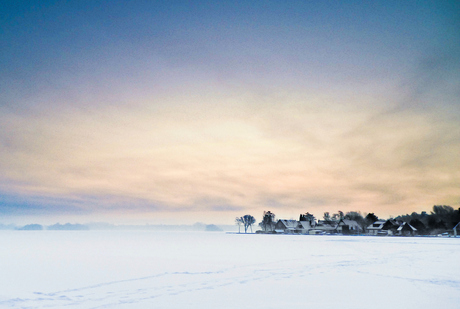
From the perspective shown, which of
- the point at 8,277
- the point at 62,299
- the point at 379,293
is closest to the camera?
the point at 62,299

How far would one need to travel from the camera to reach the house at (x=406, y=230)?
9481 centimetres

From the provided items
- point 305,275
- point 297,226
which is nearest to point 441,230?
point 297,226

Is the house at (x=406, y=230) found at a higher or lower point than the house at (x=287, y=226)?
lower

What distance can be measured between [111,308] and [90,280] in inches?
222

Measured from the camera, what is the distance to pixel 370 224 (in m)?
124

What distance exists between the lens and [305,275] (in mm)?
15227

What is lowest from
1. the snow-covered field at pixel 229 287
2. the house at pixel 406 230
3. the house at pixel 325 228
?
the snow-covered field at pixel 229 287

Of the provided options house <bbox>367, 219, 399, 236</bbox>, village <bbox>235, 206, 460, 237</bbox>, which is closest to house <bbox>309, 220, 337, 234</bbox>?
village <bbox>235, 206, 460, 237</bbox>

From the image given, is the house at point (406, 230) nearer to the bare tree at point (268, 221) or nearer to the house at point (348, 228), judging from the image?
the house at point (348, 228)

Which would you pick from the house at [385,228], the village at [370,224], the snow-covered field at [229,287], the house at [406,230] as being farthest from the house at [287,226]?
the snow-covered field at [229,287]

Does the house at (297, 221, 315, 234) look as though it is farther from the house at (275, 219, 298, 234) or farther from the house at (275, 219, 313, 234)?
the house at (275, 219, 298, 234)

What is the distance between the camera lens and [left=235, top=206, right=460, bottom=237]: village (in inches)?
3696

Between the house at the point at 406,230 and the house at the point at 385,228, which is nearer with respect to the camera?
the house at the point at 406,230

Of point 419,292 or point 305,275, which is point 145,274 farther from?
point 419,292
